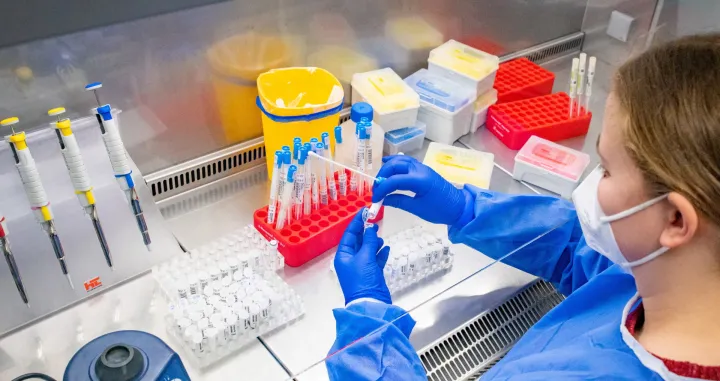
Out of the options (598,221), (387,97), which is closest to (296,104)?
(387,97)

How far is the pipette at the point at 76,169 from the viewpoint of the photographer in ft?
3.65

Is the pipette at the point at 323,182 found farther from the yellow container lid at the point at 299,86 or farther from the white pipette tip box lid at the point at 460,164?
the white pipette tip box lid at the point at 460,164

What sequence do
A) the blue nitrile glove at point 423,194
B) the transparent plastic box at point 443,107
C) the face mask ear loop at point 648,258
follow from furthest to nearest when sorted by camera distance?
the transparent plastic box at point 443,107 → the blue nitrile glove at point 423,194 → the face mask ear loop at point 648,258

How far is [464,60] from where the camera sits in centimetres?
182

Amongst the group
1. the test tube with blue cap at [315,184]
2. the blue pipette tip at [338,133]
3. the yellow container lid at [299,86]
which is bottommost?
the test tube with blue cap at [315,184]

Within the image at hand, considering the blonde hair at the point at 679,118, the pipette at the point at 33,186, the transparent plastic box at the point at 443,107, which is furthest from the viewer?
the transparent plastic box at the point at 443,107

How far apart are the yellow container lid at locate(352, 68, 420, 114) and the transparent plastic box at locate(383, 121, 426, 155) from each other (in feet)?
0.24

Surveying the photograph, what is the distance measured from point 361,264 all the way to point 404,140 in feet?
1.83

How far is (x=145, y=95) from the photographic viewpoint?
53.3 inches

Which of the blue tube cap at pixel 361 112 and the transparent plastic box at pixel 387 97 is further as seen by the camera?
the transparent plastic box at pixel 387 97

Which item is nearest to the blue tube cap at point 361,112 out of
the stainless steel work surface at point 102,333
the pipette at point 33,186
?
the stainless steel work surface at point 102,333

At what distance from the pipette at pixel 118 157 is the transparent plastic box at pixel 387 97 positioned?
0.66 metres

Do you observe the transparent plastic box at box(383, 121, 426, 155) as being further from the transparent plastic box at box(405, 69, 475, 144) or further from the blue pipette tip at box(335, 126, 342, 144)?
the blue pipette tip at box(335, 126, 342, 144)

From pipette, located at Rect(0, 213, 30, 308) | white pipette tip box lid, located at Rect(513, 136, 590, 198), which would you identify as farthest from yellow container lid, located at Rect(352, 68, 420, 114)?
pipette, located at Rect(0, 213, 30, 308)
